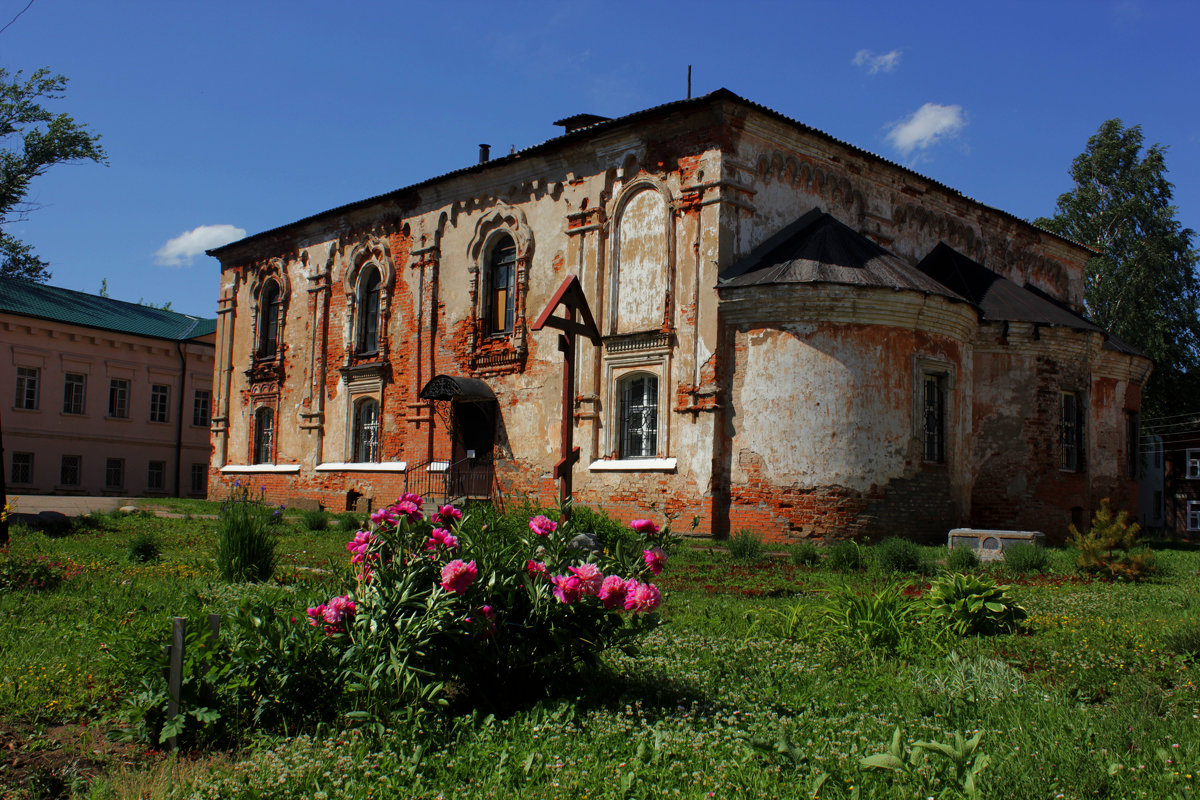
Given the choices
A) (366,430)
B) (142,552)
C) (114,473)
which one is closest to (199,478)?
(114,473)

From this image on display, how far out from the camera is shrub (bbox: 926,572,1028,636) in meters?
7.20

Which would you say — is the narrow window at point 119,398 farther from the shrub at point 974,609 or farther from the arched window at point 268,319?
the shrub at point 974,609

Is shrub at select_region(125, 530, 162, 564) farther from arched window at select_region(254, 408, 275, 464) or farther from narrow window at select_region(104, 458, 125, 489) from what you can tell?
narrow window at select_region(104, 458, 125, 489)

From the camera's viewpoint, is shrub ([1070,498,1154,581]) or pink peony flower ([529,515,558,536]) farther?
shrub ([1070,498,1154,581])

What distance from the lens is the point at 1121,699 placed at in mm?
5219

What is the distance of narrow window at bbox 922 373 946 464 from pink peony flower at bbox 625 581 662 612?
13.1 metres

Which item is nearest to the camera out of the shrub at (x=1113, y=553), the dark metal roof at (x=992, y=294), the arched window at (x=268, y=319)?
the shrub at (x=1113, y=553)

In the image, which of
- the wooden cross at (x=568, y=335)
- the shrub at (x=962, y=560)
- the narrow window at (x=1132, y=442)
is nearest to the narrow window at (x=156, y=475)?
the wooden cross at (x=568, y=335)

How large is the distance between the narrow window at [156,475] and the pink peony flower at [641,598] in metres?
35.9

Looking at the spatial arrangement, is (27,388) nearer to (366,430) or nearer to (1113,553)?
(366,430)

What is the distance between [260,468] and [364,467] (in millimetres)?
5102

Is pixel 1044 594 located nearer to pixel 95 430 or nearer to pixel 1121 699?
pixel 1121 699

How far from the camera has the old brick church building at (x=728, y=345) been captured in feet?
51.9

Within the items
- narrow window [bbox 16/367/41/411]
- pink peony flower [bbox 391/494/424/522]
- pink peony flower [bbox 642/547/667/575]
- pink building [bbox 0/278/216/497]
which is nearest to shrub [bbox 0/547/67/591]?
pink peony flower [bbox 391/494/424/522]
